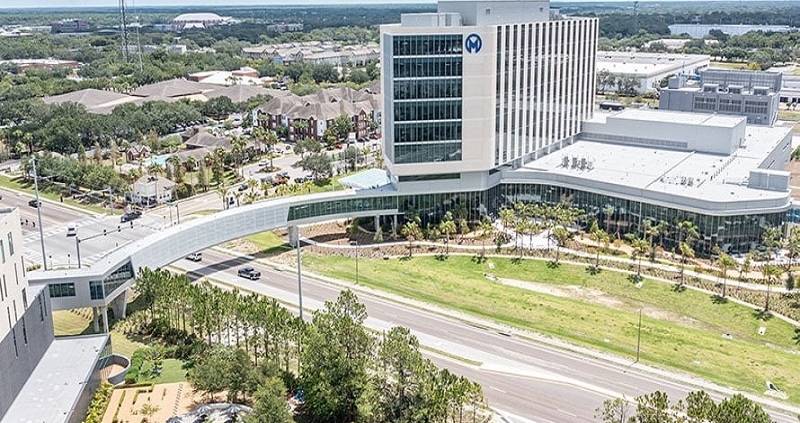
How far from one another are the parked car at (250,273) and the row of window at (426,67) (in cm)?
3399

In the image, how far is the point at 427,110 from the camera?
10519 centimetres

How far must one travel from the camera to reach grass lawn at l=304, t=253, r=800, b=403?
230ft

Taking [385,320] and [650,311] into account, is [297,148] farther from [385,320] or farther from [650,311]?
[650,311]

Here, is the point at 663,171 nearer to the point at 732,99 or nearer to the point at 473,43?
the point at 473,43

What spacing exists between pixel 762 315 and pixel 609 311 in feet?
55.1

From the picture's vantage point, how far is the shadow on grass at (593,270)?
306ft

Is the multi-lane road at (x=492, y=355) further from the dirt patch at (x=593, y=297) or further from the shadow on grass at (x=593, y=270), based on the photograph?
the shadow on grass at (x=593, y=270)

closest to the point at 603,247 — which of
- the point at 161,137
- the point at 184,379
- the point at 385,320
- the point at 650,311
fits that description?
the point at 650,311

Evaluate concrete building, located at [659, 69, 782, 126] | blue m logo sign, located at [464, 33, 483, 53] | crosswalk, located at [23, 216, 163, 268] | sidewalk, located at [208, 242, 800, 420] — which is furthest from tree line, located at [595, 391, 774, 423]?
concrete building, located at [659, 69, 782, 126]

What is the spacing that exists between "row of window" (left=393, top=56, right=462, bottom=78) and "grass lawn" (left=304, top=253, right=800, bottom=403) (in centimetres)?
2673

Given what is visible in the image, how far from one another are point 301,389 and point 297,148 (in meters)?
105

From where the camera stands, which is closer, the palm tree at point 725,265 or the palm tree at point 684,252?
the palm tree at point 725,265

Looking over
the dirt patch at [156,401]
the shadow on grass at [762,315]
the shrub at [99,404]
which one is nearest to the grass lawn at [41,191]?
the shrub at [99,404]

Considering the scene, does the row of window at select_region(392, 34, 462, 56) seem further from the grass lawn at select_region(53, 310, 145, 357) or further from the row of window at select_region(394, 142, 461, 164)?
the grass lawn at select_region(53, 310, 145, 357)
